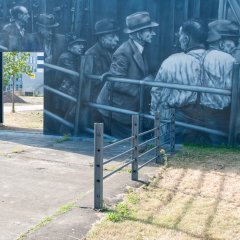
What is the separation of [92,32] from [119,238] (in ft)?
30.9

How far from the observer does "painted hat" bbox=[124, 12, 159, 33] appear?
12445 millimetres

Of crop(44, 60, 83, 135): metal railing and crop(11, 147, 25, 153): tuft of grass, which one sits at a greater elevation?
crop(44, 60, 83, 135): metal railing

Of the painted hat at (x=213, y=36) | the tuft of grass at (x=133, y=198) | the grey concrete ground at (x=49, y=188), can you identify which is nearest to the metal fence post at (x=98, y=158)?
the grey concrete ground at (x=49, y=188)

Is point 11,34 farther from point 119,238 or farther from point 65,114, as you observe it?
point 119,238

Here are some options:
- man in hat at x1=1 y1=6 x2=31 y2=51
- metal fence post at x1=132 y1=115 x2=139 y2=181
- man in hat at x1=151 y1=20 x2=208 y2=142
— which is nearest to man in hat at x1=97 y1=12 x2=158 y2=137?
man in hat at x1=151 y1=20 x2=208 y2=142

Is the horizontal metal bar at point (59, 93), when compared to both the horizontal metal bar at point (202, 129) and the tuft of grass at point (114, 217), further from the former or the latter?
the tuft of grass at point (114, 217)

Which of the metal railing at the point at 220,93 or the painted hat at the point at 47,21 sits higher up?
the painted hat at the point at 47,21

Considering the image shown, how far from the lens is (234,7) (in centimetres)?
1165

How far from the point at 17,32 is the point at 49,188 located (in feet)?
28.7

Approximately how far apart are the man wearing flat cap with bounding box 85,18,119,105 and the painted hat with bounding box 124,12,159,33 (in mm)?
418

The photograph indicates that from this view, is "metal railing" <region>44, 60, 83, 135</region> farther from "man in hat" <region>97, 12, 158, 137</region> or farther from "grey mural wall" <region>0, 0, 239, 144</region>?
"man in hat" <region>97, 12, 158, 137</region>

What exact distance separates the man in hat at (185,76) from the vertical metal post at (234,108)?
0.88 meters

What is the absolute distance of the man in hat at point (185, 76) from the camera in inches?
469

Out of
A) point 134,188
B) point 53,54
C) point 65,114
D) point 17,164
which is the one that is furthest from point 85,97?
point 134,188
